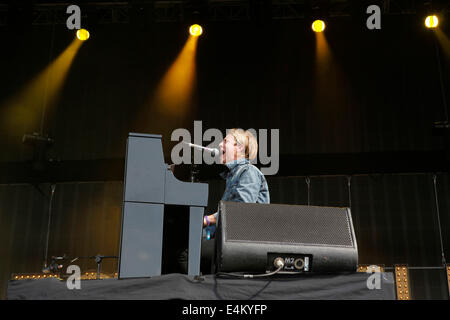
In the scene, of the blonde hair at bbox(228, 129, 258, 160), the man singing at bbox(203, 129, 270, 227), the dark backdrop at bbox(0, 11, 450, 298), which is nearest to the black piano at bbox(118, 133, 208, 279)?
the man singing at bbox(203, 129, 270, 227)

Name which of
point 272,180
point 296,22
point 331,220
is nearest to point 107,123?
point 272,180

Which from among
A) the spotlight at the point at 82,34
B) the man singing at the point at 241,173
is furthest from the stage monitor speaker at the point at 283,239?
the spotlight at the point at 82,34

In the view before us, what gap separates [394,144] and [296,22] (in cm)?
254

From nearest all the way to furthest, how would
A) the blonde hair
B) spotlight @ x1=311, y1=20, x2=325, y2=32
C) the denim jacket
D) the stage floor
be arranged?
1. the stage floor
2. the denim jacket
3. the blonde hair
4. spotlight @ x1=311, y1=20, x2=325, y2=32

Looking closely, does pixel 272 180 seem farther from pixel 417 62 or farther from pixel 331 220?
pixel 331 220

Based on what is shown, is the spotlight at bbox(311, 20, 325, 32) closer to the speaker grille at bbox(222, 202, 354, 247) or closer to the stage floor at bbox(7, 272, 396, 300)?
the speaker grille at bbox(222, 202, 354, 247)

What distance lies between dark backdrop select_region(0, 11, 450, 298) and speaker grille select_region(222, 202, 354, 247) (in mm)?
5814

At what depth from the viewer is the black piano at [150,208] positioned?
2.00 m

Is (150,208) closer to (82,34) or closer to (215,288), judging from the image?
(215,288)

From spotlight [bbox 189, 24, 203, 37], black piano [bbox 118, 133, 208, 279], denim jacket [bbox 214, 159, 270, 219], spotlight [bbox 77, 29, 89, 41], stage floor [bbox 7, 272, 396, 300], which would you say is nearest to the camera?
stage floor [bbox 7, 272, 396, 300]

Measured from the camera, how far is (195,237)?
2174mm

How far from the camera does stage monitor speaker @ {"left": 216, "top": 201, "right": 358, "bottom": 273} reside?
189cm

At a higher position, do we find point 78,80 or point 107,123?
point 78,80

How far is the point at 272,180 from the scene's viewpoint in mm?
8141
